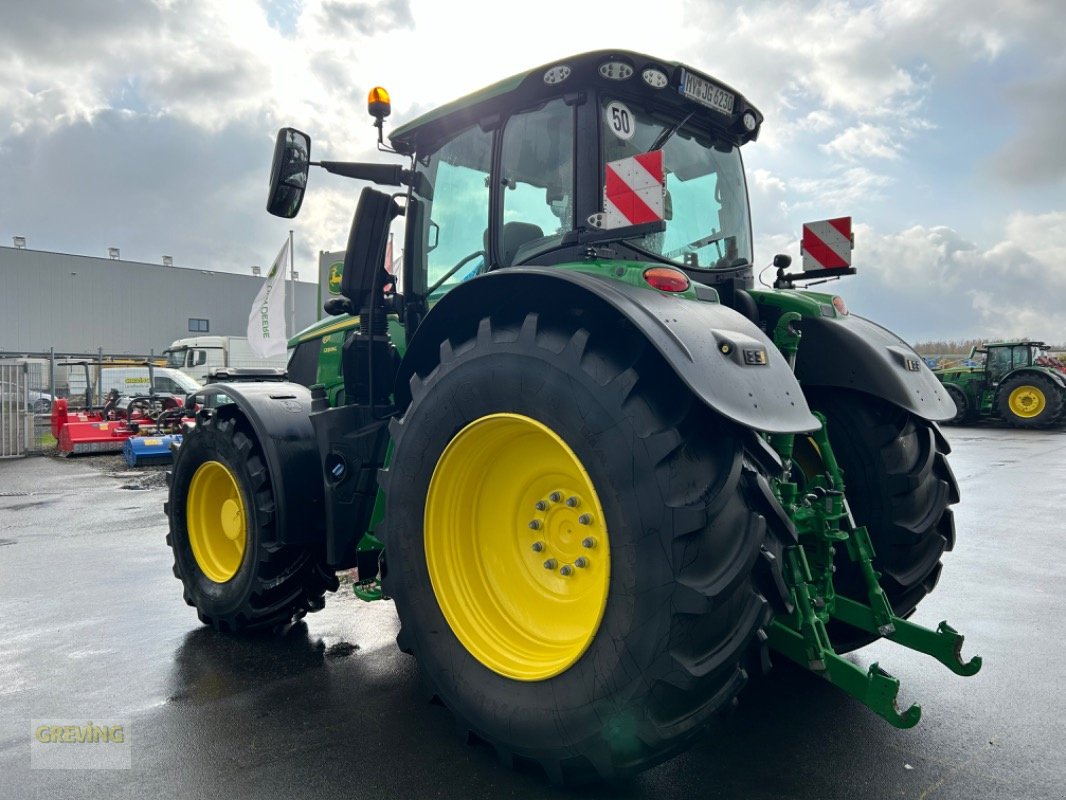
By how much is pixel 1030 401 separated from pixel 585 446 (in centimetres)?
2101

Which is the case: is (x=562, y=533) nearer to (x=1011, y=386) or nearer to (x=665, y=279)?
(x=665, y=279)

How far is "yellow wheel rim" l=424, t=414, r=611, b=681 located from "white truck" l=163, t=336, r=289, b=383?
2165 centimetres

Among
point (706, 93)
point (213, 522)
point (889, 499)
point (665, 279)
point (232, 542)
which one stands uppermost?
point (706, 93)

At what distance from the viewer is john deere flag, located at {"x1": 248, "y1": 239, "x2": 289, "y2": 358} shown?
13.0m

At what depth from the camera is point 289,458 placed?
3.73 metres

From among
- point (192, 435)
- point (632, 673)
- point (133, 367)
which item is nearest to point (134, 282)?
point (133, 367)

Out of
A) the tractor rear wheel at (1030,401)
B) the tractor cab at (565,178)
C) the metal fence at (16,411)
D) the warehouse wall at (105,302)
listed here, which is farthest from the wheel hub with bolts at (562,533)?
the warehouse wall at (105,302)

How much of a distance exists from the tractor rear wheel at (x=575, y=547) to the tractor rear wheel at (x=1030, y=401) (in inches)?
797

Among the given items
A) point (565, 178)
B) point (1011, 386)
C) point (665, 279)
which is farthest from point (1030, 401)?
point (665, 279)

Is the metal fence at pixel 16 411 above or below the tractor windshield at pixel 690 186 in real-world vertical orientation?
below

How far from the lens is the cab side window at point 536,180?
10.0 feet

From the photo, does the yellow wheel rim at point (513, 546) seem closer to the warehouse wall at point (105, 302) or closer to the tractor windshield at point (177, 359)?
the tractor windshield at point (177, 359)

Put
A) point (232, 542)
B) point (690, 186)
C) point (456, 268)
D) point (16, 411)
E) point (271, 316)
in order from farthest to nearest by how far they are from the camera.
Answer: point (16, 411)
point (271, 316)
point (232, 542)
point (456, 268)
point (690, 186)

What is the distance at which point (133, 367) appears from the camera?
67.2 feet
